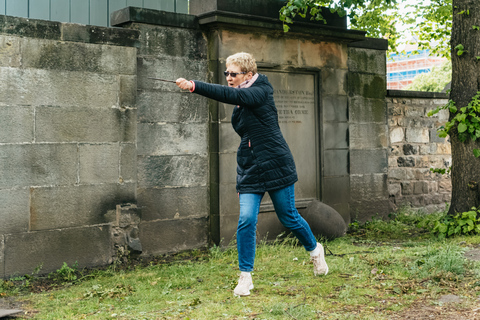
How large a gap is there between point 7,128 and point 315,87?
3845mm

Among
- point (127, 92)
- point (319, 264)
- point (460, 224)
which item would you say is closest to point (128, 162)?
point (127, 92)

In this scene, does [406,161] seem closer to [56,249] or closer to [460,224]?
[460,224]

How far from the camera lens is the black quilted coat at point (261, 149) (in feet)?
14.3

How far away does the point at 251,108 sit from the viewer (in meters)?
4.38

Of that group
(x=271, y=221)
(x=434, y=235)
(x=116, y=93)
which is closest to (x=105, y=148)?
(x=116, y=93)

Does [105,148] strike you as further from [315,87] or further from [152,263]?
[315,87]

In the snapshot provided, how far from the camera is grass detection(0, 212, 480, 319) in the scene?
3.89m

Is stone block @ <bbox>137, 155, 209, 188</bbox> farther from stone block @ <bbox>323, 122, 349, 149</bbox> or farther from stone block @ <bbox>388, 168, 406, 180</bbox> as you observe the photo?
stone block @ <bbox>388, 168, 406, 180</bbox>

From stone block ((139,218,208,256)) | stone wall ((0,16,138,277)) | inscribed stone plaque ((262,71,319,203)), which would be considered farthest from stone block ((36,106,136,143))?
inscribed stone plaque ((262,71,319,203))

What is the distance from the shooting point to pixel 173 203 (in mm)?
6344

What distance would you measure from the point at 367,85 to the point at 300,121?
1.62m

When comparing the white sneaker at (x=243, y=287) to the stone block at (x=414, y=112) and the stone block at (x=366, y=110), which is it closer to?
the stone block at (x=366, y=110)

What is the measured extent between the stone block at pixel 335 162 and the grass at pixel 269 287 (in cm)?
144

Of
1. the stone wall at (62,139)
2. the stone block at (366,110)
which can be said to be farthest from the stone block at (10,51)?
the stone block at (366,110)
